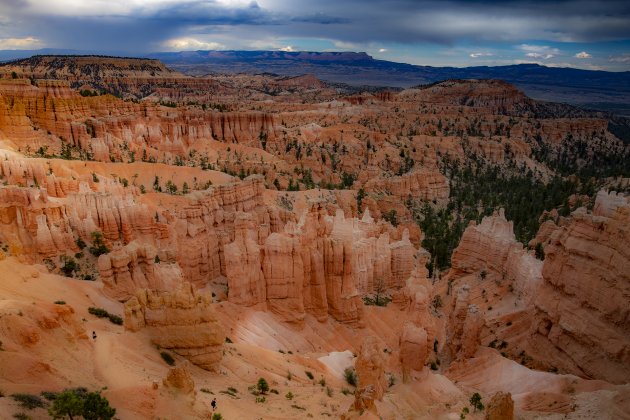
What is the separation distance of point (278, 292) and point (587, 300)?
15.8m

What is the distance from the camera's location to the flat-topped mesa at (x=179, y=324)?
17.1 m

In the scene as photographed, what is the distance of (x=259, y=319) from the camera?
26.6m

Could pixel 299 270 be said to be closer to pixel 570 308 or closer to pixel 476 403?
A: pixel 476 403

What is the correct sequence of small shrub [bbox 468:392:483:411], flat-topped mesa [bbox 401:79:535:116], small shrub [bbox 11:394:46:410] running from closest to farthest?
small shrub [bbox 11:394:46:410] < small shrub [bbox 468:392:483:411] < flat-topped mesa [bbox 401:79:535:116]

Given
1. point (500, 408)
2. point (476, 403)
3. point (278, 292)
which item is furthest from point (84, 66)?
point (500, 408)

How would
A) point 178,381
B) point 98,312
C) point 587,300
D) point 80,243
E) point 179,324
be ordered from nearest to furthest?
1. point 178,381
2. point 179,324
3. point 98,312
4. point 587,300
5. point 80,243

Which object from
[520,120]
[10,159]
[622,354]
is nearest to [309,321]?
[622,354]

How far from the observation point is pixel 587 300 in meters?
20.1

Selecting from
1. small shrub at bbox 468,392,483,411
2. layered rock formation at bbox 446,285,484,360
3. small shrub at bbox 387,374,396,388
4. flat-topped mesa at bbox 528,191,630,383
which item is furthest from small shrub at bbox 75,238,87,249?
flat-topped mesa at bbox 528,191,630,383

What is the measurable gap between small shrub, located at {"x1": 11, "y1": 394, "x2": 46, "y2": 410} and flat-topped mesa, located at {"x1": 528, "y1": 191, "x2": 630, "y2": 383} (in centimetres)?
1921

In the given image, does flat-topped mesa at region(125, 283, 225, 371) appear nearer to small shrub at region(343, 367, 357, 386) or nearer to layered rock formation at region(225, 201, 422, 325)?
small shrub at region(343, 367, 357, 386)

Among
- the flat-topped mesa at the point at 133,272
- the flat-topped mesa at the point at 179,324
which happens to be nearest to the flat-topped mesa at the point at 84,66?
the flat-topped mesa at the point at 133,272

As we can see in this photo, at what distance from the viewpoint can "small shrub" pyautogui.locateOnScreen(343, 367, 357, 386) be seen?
21616mm

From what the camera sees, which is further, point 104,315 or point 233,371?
Result: point 104,315
